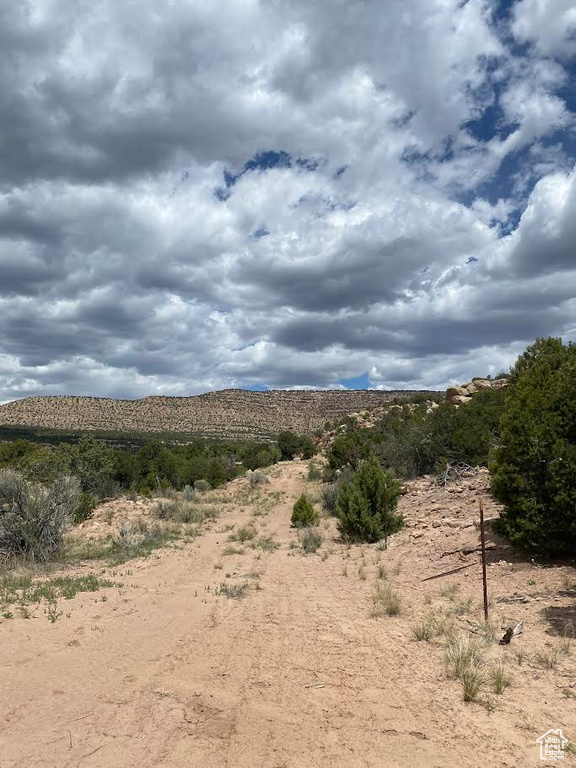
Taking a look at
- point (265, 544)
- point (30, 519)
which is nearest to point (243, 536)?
point (265, 544)

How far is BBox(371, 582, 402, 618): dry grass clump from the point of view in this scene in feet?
29.3

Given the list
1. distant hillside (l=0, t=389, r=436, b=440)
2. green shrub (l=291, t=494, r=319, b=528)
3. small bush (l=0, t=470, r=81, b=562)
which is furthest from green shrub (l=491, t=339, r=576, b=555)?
distant hillside (l=0, t=389, r=436, b=440)

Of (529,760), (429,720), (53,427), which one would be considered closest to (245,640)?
(429,720)

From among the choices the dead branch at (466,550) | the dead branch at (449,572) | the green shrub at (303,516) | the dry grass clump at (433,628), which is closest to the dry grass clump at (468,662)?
the dry grass clump at (433,628)

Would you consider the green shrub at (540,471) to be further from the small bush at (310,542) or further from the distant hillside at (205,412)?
the distant hillside at (205,412)

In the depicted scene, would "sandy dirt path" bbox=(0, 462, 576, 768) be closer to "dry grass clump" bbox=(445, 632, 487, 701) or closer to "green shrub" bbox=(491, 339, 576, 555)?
"dry grass clump" bbox=(445, 632, 487, 701)

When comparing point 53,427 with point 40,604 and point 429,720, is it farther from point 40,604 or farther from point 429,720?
point 429,720

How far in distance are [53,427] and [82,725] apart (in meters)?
85.8

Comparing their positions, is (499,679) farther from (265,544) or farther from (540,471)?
(265,544)

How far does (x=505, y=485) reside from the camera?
11875 mm

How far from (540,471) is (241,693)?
8.49m

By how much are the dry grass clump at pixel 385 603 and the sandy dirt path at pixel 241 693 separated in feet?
0.63

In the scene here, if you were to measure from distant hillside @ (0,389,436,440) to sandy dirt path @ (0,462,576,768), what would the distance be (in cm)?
7228
